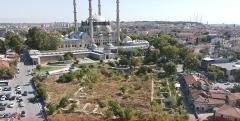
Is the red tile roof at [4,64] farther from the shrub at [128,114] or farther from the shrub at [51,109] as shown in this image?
the shrub at [128,114]

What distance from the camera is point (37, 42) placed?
33.0 m

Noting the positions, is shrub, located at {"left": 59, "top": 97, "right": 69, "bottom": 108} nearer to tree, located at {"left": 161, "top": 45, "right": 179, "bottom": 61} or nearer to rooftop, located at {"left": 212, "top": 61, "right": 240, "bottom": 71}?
rooftop, located at {"left": 212, "top": 61, "right": 240, "bottom": 71}

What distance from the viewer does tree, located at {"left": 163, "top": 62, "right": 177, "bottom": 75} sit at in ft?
75.2

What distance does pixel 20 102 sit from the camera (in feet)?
55.3

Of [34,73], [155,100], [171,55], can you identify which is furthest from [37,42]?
[155,100]

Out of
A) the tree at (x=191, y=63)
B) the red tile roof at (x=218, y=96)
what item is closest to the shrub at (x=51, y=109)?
the red tile roof at (x=218, y=96)

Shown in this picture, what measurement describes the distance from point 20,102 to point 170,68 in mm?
10433

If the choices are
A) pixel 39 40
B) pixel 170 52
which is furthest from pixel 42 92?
pixel 39 40

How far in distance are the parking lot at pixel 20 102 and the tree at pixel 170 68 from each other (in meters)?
8.99

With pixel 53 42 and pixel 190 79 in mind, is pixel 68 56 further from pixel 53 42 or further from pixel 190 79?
pixel 190 79

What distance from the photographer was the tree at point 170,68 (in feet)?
75.2

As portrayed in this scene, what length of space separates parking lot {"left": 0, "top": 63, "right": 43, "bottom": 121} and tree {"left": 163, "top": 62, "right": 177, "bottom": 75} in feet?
29.5

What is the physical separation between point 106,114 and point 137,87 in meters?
5.29

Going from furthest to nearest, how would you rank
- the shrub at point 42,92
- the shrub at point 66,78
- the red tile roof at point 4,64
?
the red tile roof at point 4,64
the shrub at point 66,78
the shrub at point 42,92
